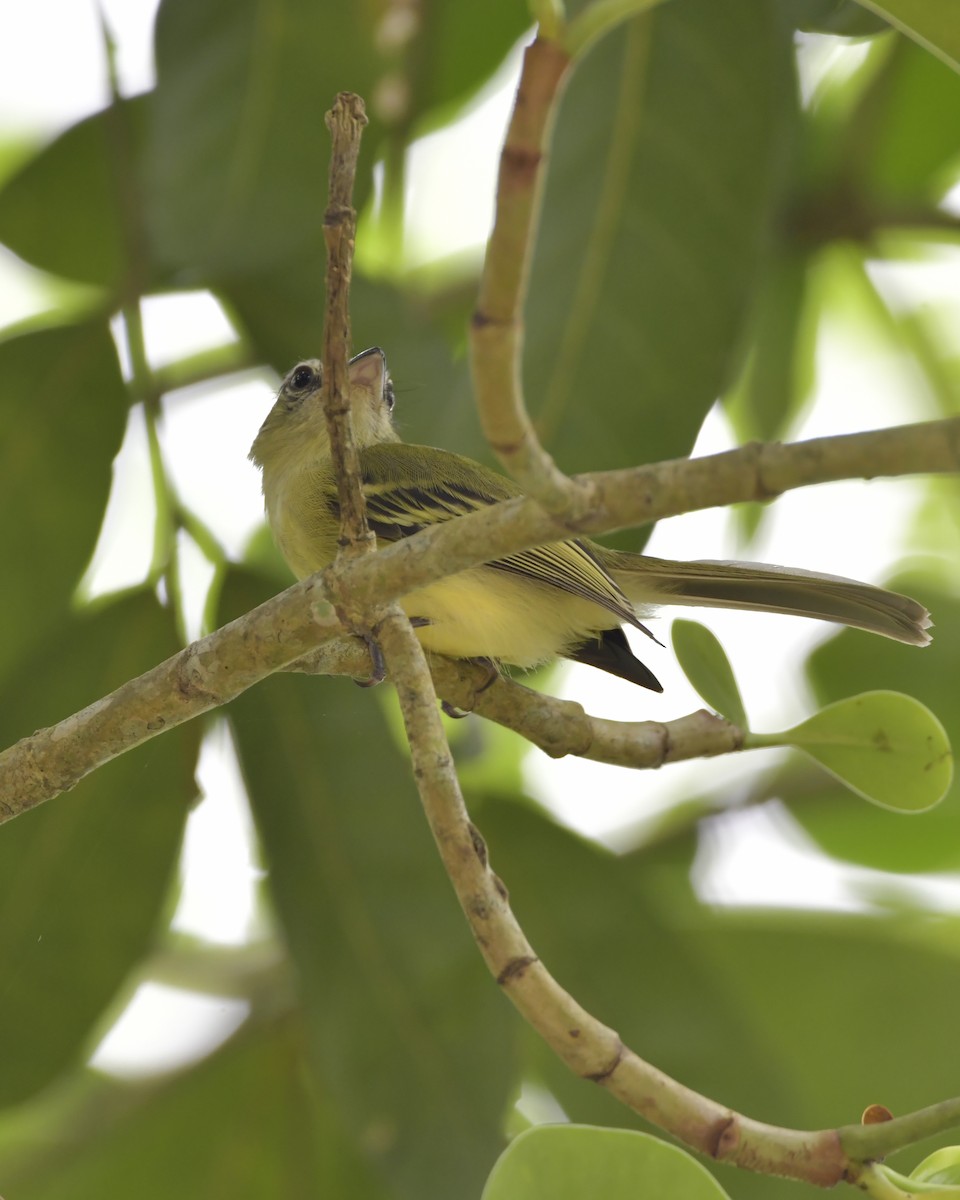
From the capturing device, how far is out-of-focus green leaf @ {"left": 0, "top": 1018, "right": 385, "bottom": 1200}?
10.2ft

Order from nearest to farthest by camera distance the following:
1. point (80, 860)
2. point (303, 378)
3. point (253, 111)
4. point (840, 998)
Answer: point (80, 860) → point (253, 111) → point (840, 998) → point (303, 378)

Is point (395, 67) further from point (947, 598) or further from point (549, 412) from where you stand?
point (947, 598)

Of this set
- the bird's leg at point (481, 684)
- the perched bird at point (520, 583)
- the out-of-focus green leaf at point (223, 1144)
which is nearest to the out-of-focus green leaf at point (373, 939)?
the bird's leg at point (481, 684)

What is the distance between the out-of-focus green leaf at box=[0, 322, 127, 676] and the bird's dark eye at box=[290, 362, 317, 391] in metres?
0.93

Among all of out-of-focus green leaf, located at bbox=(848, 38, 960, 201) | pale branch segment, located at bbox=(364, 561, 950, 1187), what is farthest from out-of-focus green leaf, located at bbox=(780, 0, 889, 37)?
pale branch segment, located at bbox=(364, 561, 950, 1187)

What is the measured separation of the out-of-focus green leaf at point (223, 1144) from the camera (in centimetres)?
310

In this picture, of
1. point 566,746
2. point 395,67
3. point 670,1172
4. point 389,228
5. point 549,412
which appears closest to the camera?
point 670,1172

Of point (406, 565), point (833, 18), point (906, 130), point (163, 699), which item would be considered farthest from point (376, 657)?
point (906, 130)

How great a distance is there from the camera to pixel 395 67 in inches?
123

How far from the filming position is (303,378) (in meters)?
3.86

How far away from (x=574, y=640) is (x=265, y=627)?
1387 mm

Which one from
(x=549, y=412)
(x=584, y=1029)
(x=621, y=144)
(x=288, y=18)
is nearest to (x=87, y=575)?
(x=549, y=412)

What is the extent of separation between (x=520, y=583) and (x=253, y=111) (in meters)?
1.15

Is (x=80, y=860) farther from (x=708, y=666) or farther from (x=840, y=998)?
(x=840, y=998)
